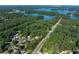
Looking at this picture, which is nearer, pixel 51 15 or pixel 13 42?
pixel 13 42

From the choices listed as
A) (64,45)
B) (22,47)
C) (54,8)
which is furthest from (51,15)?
(22,47)

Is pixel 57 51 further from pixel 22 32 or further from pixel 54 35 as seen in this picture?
pixel 22 32

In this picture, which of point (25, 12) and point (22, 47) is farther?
point (25, 12)

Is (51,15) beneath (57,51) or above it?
above

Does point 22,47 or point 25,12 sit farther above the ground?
point 25,12

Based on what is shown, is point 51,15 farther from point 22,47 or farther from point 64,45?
→ point 22,47
